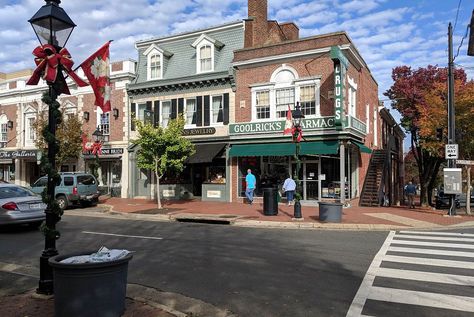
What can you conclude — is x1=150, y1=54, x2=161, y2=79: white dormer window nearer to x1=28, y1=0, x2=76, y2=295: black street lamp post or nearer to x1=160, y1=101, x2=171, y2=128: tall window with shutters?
x1=160, y1=101, x2=171, y2=128: tall window with shutters

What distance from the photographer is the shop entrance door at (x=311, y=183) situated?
21.7 meters

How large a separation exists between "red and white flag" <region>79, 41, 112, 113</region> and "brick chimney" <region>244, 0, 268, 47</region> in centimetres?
1812

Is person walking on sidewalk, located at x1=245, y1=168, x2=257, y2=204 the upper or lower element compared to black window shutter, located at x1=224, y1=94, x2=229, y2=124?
lower

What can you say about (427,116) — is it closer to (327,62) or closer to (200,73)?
(327,62)

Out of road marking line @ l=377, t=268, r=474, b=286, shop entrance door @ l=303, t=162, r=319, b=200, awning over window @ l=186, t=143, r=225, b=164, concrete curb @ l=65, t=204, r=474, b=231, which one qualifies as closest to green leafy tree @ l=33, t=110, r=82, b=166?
awning over window @ l=186, t=143, r=225, b=164

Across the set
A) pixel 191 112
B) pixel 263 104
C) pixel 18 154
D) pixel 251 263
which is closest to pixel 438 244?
pixel 251 263

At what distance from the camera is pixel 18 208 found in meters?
12.9

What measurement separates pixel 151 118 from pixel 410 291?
71.5 feet

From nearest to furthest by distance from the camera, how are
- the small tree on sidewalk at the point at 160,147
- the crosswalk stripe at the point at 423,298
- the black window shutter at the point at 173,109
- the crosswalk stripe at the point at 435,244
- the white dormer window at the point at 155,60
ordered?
1. the crosswalk stripe at the point at 423,298
2. the crosswalk stripe at the point at 435,244
3. the small tree on sidewalk at the point at 160,147
4. the black window shutter at the point at 173,109
5. the white dormer window at the point at 155,60

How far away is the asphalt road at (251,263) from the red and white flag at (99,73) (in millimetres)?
3079

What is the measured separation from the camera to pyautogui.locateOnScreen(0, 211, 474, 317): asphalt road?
5.98 m

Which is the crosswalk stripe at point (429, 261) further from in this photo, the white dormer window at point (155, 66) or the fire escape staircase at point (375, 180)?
the white dormer window at point (155, 66)

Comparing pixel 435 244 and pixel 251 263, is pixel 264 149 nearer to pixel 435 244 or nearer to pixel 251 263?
pixel 435 244

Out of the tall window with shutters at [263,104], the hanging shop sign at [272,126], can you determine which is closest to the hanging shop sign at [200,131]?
the hanging shop sign at [272,126]
